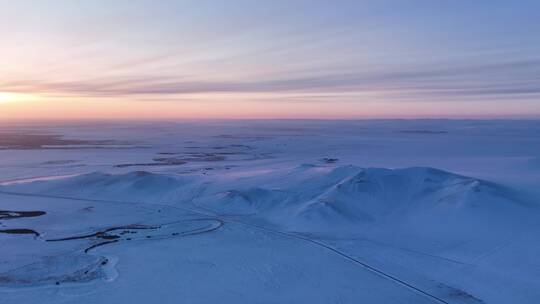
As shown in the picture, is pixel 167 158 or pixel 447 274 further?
pixel 167 158

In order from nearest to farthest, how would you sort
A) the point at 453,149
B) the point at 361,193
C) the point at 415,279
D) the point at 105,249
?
the point at 415,279
the point at 105,249
the point at 361,193
the point at 453,149

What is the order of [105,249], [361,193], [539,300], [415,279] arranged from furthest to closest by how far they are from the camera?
1. [361,193]
2. [105,249]
3. [415,279]
4. [539,300]

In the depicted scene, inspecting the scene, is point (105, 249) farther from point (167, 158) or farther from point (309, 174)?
point (167, 158)

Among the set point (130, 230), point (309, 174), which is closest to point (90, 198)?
point (130, 230)

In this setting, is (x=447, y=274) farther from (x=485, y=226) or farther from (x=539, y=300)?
(x=485, y=226)

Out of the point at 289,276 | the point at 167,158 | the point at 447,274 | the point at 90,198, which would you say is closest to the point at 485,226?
the point at 447,274

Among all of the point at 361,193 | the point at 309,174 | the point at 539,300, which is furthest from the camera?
the point at 309,174
